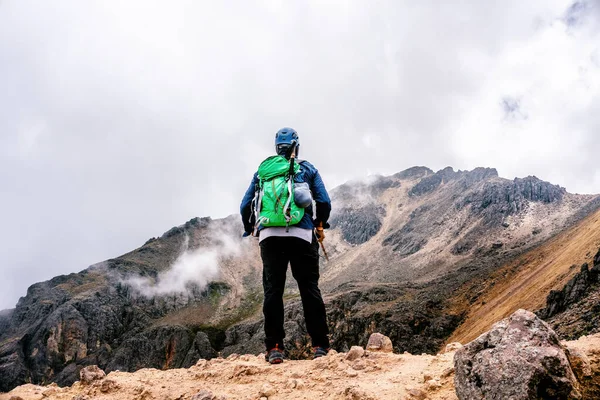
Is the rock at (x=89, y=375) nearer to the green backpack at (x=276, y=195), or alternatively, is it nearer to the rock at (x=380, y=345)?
the green backpack at (x=276, y=195)

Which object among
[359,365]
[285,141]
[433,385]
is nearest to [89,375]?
[359,365]

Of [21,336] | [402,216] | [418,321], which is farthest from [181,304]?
[418,321]

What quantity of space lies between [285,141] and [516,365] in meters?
4.92

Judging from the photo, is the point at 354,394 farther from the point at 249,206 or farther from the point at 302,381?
the point at 249,206

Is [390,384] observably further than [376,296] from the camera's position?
Answer: No

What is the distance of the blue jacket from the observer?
6.90 m

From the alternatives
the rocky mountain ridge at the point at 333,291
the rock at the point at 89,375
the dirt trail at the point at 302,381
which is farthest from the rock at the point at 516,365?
the rocky mountain ridge at the point at 333,291

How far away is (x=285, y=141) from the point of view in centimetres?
719

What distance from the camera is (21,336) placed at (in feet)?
403

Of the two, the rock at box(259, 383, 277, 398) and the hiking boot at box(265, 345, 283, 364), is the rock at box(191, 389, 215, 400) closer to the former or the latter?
the rock at box(259, 383, 277, 398)

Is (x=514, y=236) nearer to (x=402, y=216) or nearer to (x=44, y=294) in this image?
(x=402, y=216)

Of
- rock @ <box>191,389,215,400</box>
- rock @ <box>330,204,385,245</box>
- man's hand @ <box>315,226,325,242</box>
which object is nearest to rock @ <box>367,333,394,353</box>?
man's hand @ <box>315,226,325,242</box>

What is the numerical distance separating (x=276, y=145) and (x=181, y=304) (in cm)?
15586

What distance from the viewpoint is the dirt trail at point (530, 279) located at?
40.0m
